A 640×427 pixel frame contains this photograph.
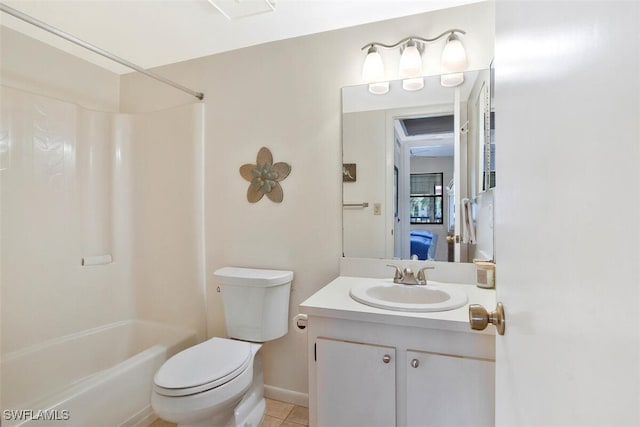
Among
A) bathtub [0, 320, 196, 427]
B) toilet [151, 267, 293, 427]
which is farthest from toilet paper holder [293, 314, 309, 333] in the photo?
bathtub [0, 320, 196, 427]

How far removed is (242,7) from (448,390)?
190 centimetres

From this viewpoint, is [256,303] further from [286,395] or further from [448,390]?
[448,390]

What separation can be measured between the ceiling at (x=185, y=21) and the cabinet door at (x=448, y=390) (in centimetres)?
164

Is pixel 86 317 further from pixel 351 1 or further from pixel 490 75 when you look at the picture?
pixel 490 75

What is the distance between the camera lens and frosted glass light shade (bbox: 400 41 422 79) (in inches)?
62.7

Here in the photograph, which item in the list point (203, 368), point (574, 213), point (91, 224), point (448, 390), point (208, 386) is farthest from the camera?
point (91, 224)

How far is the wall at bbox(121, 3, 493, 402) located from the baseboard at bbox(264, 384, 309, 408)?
0.03 metres

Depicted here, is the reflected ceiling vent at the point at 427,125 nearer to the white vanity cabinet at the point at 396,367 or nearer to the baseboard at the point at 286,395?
the white vanity cabinet at the point at 396,367

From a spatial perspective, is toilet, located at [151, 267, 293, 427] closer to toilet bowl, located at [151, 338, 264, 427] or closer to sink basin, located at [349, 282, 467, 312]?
toilet bowl, located at [151, 338, 264, 427]

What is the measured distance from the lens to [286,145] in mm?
1899

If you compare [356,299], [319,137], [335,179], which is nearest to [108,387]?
[356,299]

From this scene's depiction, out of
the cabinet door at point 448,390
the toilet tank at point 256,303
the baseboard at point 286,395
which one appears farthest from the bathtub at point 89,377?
the cabinet door at point 448,390

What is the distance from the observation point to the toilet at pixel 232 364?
4.26 feet

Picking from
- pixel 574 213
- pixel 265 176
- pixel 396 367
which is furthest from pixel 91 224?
pixel 574 213
